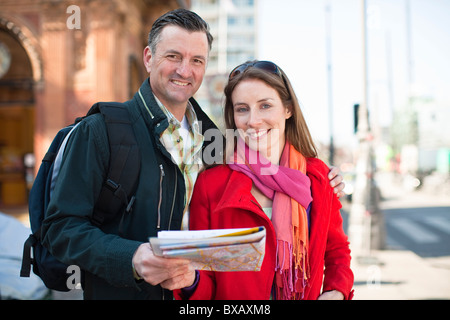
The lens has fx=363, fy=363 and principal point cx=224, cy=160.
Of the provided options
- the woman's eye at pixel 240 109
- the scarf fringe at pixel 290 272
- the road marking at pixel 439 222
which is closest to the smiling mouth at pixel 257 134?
the woman's eye at pixel 240 109

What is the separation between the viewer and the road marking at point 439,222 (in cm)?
1225

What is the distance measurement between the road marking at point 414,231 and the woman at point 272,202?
9.83 meters

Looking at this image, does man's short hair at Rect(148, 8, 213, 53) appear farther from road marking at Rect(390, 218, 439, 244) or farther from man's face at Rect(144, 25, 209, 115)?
road marking at Rect(390, 218, 439, 244)

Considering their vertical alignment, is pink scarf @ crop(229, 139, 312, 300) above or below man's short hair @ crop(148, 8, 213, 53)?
below

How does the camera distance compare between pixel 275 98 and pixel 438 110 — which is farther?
pixel 438 110

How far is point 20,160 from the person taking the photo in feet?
52.6

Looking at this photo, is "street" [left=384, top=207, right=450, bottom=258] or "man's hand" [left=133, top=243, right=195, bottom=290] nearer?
"man's hand" [left=133, top=243, right=195, bottom=290]

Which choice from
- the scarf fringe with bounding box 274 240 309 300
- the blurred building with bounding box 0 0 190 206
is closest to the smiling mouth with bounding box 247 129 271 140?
the scarf fringe with bounding box 274 240 309 300

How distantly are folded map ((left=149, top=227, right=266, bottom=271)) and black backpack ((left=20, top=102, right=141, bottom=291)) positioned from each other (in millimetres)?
466

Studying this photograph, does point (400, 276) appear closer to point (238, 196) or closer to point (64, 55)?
point (238, 196)

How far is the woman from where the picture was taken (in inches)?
76.2
